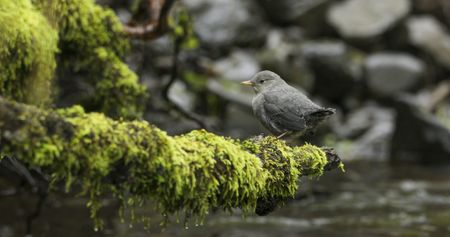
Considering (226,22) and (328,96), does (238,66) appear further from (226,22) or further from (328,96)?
(328,96)

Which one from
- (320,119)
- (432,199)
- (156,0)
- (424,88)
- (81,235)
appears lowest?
(81,235)

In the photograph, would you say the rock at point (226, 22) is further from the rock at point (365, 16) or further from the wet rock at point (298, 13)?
the rock at point (365, 16)

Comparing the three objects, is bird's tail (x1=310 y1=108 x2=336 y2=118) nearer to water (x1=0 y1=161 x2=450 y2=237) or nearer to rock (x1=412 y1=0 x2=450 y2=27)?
water (x1=0 y1=161 x2=450 y2=237)

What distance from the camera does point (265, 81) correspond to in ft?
14.2

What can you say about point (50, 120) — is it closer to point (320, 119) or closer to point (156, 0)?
point (320, 119)

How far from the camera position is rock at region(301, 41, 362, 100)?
14.6 metres

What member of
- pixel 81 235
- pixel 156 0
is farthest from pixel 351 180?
pixel 156 0

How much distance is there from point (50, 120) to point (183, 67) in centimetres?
681

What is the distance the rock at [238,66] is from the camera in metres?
13.3

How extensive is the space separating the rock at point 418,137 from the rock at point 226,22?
157 inches

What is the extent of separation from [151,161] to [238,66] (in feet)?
37.1

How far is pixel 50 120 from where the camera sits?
224 centimetres

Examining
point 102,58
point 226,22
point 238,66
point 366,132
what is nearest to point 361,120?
point 366,132

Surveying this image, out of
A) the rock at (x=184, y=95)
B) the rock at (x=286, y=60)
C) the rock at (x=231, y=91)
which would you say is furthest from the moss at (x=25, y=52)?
the rock at (x=286, y=60)
